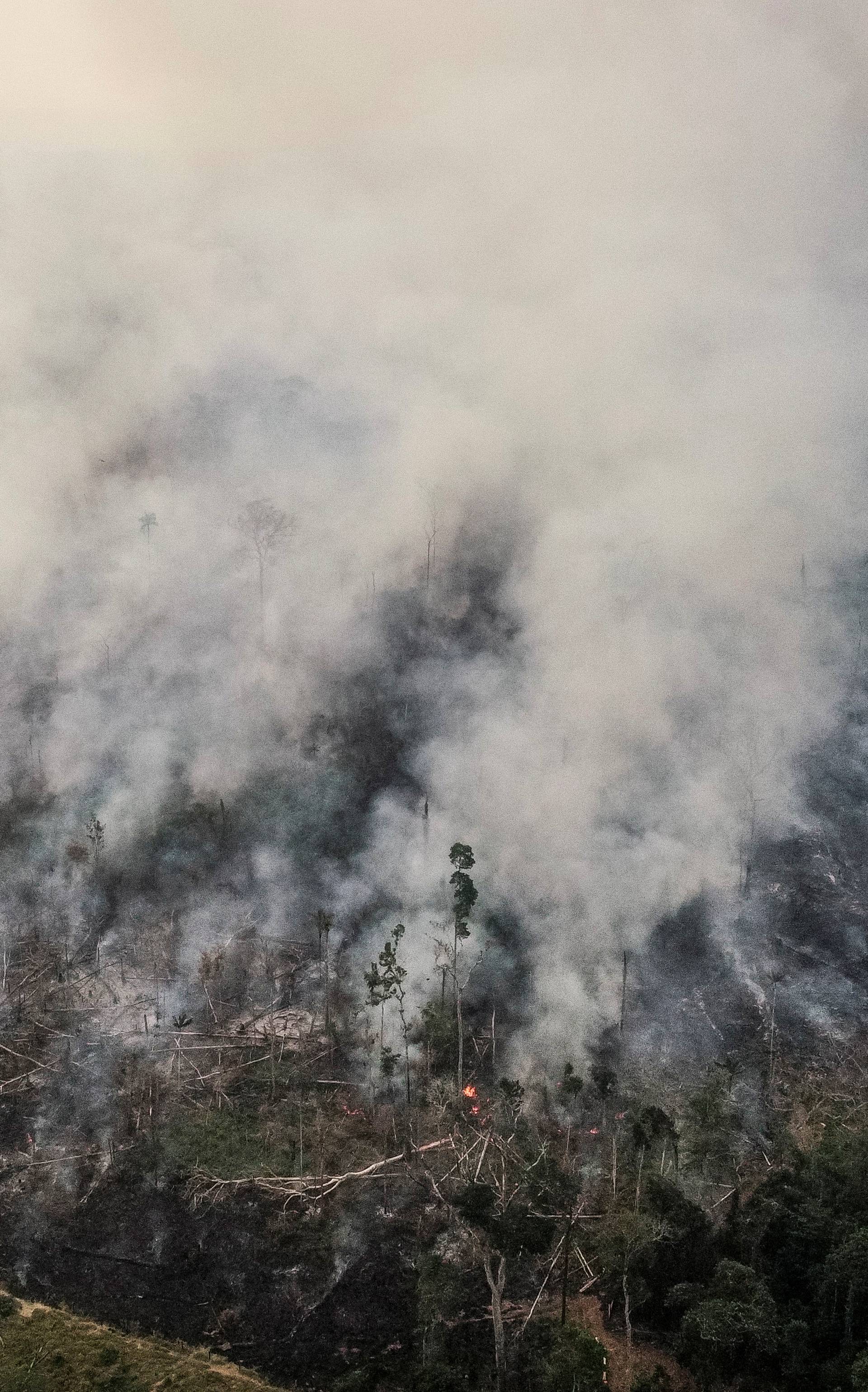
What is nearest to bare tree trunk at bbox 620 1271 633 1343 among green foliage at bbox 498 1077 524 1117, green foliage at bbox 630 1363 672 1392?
green foliage at bbox 630 1363 672 1392

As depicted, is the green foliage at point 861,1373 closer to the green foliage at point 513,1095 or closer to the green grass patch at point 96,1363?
the green foliage at point 513,1095

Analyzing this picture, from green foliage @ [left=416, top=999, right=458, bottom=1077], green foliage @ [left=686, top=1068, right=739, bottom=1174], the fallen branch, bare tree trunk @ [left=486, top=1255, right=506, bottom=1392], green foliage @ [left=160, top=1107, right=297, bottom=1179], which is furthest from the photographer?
green foliage @ [left=416, top=999, right=458, bottom=1077]

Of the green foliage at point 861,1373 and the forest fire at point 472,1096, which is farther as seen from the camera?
the forest fire at point 472,1096

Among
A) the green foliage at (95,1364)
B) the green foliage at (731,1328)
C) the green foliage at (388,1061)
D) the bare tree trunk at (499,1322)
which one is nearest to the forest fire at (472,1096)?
the green foliage at (388,1061)

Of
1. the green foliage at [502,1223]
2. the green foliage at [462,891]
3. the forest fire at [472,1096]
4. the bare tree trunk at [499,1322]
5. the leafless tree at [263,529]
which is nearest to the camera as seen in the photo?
the green foliage at [502,1223]

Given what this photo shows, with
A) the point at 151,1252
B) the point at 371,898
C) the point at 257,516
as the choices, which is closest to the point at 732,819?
the point at 371,898

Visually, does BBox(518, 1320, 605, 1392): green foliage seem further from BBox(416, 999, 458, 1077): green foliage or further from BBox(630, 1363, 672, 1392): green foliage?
BBox(416, 999, 458, 1077): green foliage

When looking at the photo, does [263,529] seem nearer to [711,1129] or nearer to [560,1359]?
Result: [711,1129]
